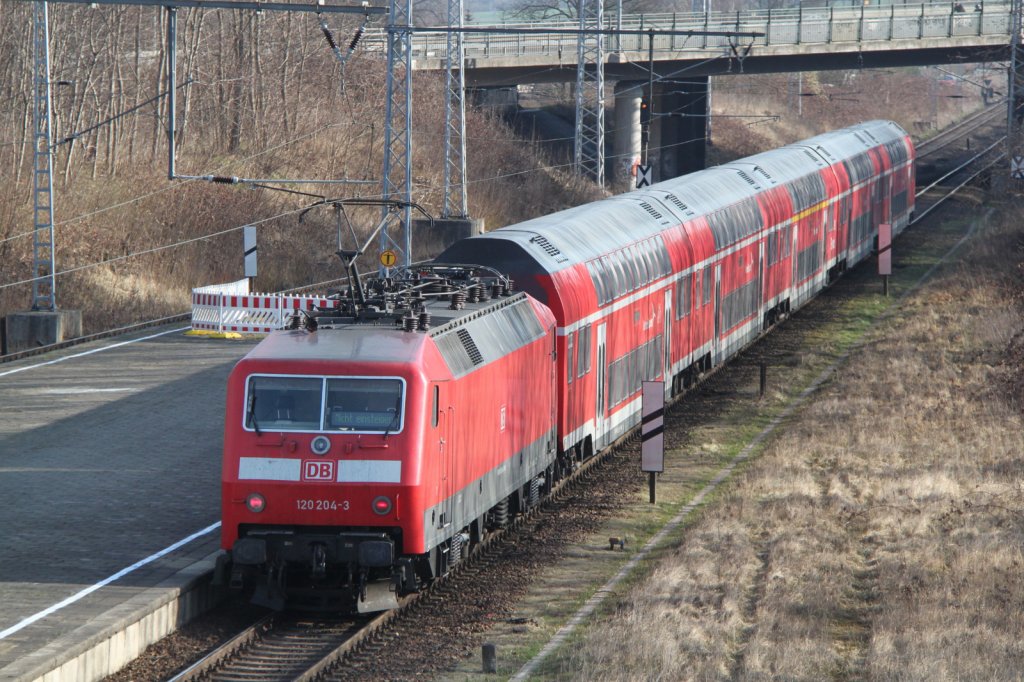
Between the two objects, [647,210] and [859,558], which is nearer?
[859,558]

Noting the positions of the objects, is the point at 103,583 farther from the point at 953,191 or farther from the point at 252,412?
the point at 953,191

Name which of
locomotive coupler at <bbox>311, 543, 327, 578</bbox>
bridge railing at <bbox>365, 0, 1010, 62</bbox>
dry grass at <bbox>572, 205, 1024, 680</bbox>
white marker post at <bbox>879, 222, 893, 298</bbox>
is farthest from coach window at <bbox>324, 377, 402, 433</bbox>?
bridge railing at <bbox>365, 0, 1010, 62</bbox>

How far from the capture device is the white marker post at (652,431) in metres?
18.8

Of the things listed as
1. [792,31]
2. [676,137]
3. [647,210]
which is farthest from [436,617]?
[676,137]

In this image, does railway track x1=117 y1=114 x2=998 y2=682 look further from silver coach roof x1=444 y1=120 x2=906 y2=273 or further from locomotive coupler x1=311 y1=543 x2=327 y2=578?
silver coach roof x1=444 y1=120 x2=906 y2=273

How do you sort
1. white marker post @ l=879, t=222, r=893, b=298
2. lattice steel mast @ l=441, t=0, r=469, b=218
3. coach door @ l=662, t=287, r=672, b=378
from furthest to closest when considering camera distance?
1. lattice steel mast @ l=441, t=0, r=469, b=218
2. white marker post @ l=879, t=222, r=893, b=298
3. coach door @ l=662, t=287, r=672, b=378

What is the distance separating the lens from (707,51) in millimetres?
67000

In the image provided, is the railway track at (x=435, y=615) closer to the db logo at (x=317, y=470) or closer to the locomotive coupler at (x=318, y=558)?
the locomotive coupler at (x=318, y=558)

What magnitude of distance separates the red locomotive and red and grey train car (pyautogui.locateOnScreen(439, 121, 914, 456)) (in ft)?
0.16

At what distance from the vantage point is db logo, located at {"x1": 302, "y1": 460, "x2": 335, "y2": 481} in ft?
43.3

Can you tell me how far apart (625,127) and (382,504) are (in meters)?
56.1

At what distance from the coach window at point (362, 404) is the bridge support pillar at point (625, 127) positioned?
2119 inches

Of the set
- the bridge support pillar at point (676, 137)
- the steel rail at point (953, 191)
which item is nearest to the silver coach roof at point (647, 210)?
the steel rail at point (953, 191)

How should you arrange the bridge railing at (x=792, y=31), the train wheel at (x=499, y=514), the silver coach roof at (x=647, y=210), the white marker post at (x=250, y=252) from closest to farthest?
1. the train wheel at (x=499, y=514)
2. the silver coach roof at (x=647, y=210)
3. the white marker post at (x=250, y=252)
4. the bridge railing at (x=792, y=31)
